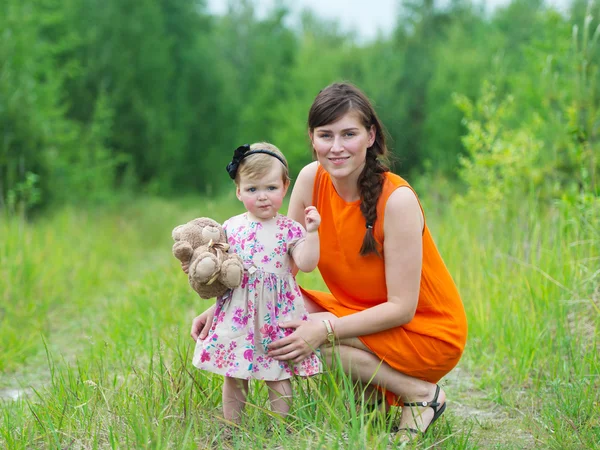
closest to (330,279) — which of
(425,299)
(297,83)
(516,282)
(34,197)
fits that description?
(425,299)

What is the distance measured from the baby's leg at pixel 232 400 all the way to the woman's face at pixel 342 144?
90cm

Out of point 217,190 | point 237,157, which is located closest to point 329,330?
point 237,157

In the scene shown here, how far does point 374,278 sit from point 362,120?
25.0 inches

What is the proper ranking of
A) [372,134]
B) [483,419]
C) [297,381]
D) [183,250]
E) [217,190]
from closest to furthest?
[183,250], [297,381], [372,134], [483,419], [217,190]

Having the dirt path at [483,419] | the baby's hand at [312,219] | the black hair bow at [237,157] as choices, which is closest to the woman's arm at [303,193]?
the black hair bow at [237,157]

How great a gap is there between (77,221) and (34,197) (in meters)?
0.71

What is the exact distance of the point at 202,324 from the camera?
9.39ft

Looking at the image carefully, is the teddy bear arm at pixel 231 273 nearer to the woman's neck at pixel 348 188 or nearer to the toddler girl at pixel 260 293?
the toddler girl at pixel 260 293

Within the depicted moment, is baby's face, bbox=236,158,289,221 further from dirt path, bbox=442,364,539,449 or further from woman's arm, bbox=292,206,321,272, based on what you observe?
dirt path, bbox=442,364,539,449

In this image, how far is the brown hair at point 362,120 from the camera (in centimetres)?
276

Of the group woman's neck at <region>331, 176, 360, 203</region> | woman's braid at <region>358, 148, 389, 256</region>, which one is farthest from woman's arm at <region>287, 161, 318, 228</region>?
woman's braid at <region>358, 148, 389, 256</region>

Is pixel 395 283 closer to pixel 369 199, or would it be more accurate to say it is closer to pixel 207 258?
pixel 369 199

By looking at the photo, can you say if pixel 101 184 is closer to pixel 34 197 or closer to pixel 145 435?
pixel 34 197

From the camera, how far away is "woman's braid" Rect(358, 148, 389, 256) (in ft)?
9.13
